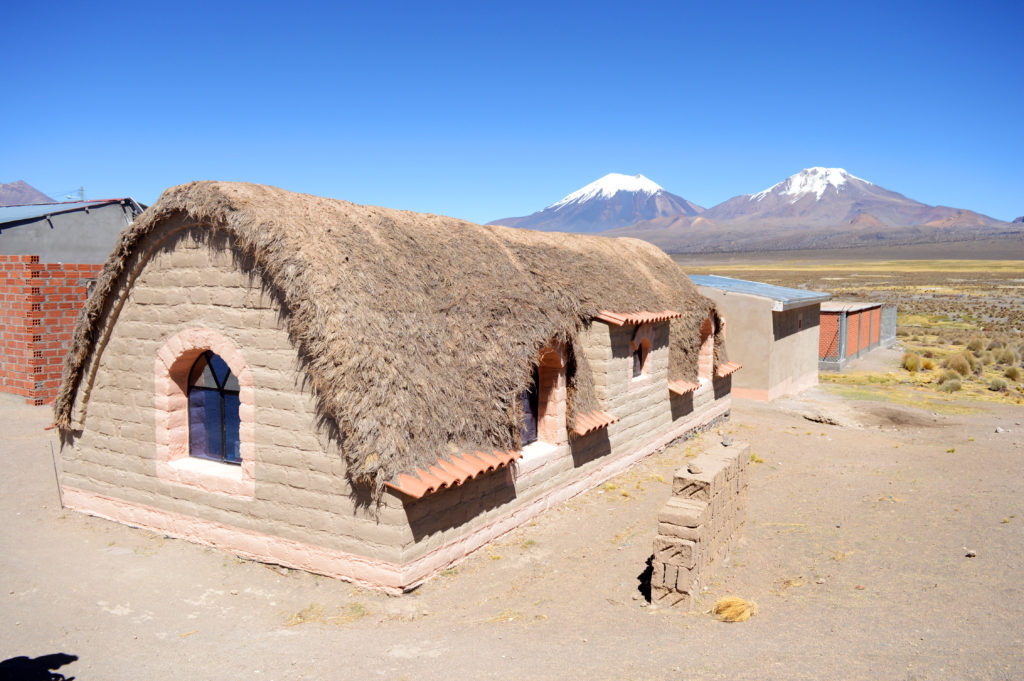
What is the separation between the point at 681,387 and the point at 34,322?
12766 millimetres

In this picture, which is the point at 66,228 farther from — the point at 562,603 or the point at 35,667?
the point at 562,603

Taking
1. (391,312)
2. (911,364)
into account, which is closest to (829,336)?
(911,364)

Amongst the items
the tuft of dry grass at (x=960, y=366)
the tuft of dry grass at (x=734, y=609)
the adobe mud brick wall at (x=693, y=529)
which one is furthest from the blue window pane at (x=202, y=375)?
the tuft of dry grass at (x=960, y=366)

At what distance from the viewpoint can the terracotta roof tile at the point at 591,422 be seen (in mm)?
10836

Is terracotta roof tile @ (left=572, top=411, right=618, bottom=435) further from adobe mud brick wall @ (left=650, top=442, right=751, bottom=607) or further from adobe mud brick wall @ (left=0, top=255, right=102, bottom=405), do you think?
adobe mud brick wall @ (left=0, top=255, right=102, bottom=405)

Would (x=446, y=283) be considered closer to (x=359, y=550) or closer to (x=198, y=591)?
(x=359, y=550)

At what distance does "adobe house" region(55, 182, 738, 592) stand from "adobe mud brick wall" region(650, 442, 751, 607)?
6.97 feet

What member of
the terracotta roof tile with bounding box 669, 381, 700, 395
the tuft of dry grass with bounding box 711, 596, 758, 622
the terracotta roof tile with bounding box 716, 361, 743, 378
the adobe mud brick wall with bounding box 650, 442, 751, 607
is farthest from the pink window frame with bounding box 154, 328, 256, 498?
the terracotta roof tile with bounding box 716, 361, 743, 378

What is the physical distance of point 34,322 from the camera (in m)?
14.5

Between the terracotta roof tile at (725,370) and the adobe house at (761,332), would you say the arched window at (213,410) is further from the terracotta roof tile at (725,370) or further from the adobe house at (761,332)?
the adobe house at (761,332)

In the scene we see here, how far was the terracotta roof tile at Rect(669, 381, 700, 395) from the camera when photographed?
1431cm

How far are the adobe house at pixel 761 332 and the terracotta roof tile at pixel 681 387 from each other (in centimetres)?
574

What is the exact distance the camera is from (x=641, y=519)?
10.8 m

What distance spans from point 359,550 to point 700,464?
3821mm
